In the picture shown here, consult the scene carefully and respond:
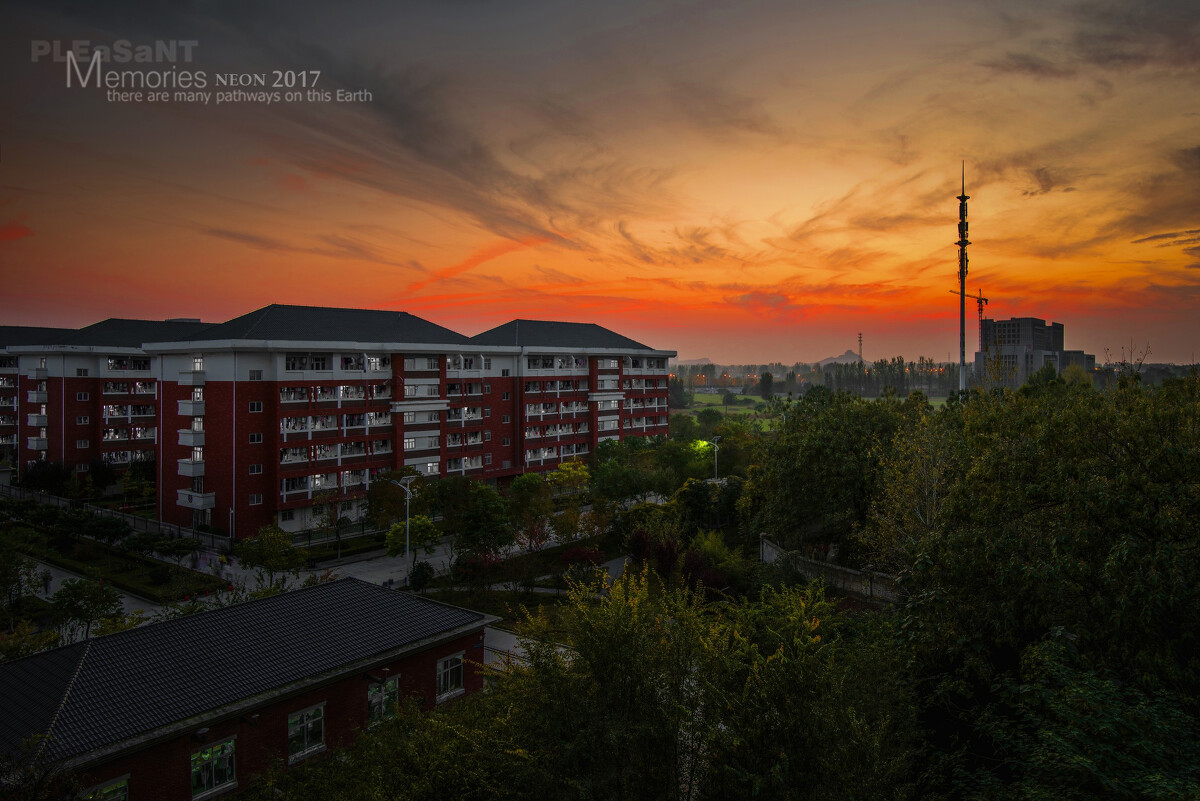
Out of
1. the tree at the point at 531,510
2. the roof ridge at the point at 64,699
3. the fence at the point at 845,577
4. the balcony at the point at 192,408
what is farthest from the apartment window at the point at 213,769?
the balcony at the point at 192,408

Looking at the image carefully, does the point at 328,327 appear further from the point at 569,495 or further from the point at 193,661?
the point at 193,661

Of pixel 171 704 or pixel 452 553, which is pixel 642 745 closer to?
pixel 171 704

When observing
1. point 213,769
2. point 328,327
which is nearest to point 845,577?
point 213,769

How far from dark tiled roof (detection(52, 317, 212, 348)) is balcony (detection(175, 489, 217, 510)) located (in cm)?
1815

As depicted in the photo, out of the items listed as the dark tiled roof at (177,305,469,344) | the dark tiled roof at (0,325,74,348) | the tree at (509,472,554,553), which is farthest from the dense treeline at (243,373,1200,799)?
the dark tiled roof at (0,325,74,348)

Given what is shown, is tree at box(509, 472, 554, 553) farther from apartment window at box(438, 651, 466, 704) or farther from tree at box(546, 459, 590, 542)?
apartment window at box(438, 651, 466, 704)

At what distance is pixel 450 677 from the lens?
17328mm

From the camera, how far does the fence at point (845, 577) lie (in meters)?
23.3

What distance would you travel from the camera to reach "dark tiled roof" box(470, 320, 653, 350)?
5425 cm

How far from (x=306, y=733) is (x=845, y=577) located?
19350mm

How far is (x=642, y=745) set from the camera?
8.51 metres

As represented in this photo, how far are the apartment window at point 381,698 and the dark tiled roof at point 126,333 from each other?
43713 mm

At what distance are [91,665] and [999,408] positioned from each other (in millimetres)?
21131

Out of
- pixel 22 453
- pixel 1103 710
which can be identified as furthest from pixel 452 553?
pixel 22 453
